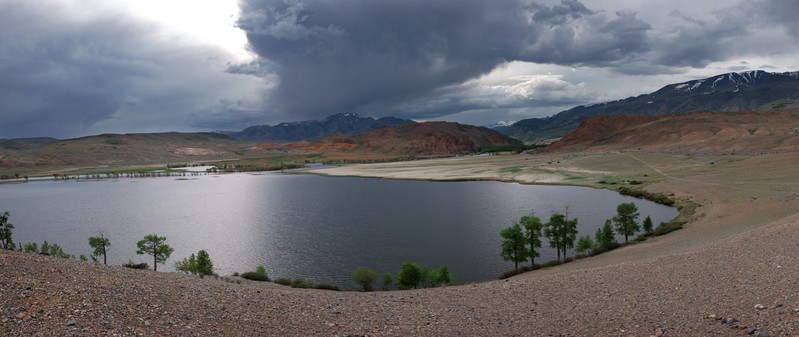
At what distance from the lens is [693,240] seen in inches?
1336

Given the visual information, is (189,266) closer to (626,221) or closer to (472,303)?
(472,303)

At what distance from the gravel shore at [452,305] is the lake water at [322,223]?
606 inches

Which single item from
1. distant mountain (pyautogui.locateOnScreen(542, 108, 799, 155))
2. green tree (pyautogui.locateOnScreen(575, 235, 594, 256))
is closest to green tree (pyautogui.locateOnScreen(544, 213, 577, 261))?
green tree (pyautogui.locateOnScreen(575, 235, 594, 256))

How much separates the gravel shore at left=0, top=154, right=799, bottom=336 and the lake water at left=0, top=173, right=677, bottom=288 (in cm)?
1539

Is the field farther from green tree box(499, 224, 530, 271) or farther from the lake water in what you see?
the lake water

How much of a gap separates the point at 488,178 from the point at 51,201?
87909 mm

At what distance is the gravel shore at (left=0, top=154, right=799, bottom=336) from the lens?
12062 millimetres

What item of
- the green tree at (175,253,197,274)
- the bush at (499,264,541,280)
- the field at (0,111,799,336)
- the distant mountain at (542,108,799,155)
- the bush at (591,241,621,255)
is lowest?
the bush at (499,264,541,280)

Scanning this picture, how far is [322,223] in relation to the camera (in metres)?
57.9

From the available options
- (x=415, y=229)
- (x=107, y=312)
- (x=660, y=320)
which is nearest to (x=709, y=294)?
(x=660, y=320)

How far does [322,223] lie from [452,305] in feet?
136

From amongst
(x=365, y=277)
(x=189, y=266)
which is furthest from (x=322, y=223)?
(x=365, y=277)

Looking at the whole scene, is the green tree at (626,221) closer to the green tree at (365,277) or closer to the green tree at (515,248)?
the green tree at (515,248)

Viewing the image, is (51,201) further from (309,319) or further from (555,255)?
(309,319)
